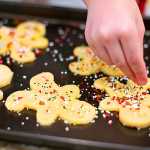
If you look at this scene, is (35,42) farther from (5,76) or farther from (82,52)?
(5,76)

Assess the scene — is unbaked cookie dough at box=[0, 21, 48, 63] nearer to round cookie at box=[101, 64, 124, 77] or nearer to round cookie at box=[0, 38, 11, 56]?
round cookie at box=[0, 38, 11, 56]

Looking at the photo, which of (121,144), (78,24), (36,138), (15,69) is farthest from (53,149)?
(78,24)

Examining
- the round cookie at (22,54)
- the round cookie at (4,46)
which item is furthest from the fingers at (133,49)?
the round cookie at (4,46)

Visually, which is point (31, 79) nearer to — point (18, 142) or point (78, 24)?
point (18, 142)

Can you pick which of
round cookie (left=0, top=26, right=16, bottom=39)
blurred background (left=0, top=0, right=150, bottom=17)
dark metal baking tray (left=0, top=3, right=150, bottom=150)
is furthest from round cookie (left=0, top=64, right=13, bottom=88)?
blurred background (left=0, top=0, right=150, bottom=17)

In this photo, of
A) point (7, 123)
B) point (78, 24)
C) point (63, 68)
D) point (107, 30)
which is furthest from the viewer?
point (78, 24)

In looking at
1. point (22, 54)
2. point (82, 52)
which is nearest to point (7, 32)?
point (22, 54)
